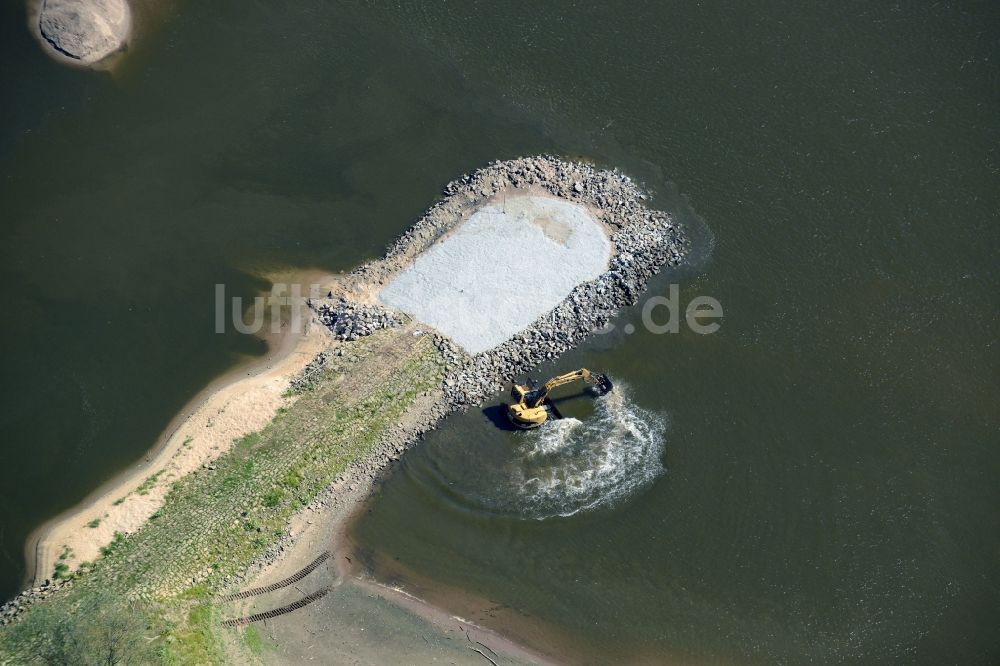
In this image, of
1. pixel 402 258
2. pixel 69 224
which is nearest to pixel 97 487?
pixel 69 224

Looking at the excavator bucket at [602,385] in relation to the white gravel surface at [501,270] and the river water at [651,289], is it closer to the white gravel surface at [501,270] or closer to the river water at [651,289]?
the river water at [651,289]

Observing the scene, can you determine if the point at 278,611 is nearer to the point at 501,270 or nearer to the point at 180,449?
the point at 180,449

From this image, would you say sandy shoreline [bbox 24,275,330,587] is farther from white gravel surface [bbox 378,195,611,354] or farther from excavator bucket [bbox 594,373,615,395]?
excavator bucket [bbox 594,373,615,395]

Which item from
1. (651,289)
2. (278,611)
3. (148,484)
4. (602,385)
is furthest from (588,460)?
(148,484)

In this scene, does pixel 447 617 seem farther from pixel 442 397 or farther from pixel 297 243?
pixel 297 243

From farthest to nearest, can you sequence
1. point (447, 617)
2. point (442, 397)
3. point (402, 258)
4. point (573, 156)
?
point (573, 156) < point (402, 258) < point (442, 397) < point (447, 617)
